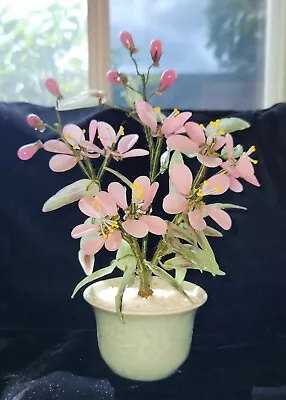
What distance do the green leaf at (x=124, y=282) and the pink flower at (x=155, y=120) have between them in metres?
0.22

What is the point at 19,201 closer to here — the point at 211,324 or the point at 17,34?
the point at 211,324

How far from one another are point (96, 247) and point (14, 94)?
35.6 inches

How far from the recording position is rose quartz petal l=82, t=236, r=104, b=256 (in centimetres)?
82

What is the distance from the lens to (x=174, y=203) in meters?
0.83

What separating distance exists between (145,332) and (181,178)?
10.0 inches

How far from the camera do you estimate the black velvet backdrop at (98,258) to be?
3.73ft

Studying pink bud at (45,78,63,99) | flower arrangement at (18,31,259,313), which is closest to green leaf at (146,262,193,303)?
flower arrangement at (18,31,259,313)

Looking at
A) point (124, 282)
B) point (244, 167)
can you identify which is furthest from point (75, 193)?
point (244, 167)

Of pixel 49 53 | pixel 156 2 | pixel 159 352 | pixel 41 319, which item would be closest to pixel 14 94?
pixel 49 53

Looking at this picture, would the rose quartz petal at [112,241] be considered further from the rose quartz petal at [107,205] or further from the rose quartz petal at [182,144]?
the rose quartz petal at [182,144]

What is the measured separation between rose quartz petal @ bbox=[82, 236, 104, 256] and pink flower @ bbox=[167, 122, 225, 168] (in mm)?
175

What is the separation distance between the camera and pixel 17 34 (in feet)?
5.16

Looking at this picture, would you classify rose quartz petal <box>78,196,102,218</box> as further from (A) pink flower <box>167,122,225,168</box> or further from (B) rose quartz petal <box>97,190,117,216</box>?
(A) pink flower <box>167,122,225,168</box>

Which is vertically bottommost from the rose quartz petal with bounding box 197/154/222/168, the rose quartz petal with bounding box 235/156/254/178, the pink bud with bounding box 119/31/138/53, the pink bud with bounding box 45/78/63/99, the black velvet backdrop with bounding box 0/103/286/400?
the black velvet backdrop with bounding box 0/103/286/400
